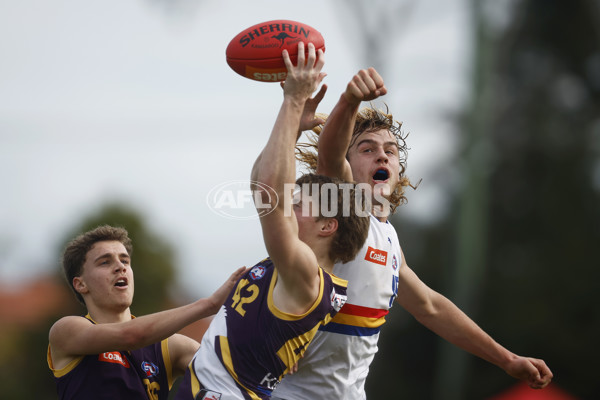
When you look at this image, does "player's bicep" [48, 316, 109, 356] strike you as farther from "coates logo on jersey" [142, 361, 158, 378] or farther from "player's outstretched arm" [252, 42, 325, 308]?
"player's outstretched arm" [252, 42, 325, 308]

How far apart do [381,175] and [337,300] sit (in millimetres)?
1178

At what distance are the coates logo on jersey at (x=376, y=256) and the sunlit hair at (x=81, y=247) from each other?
1.72 metres

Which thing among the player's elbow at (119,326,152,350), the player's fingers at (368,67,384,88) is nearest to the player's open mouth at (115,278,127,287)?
the player's elbow at (119,326,152,350)

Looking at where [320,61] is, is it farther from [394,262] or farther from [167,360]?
[167,360]

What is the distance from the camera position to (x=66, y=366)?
16.3 feet

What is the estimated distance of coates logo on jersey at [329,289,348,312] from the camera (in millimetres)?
4340

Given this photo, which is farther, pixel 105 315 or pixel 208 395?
pixel 105 315

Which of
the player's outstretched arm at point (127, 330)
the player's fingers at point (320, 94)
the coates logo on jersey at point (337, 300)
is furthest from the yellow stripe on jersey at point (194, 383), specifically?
the player's fingers at point (320, 94)

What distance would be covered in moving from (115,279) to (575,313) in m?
14.2

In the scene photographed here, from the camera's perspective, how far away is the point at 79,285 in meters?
5.28

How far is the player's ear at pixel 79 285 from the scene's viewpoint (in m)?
5.25

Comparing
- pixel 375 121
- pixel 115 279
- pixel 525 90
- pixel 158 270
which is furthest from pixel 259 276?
pixel 525 90

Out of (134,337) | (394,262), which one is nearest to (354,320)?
(394,262)

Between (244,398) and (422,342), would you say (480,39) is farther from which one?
(244,398)
